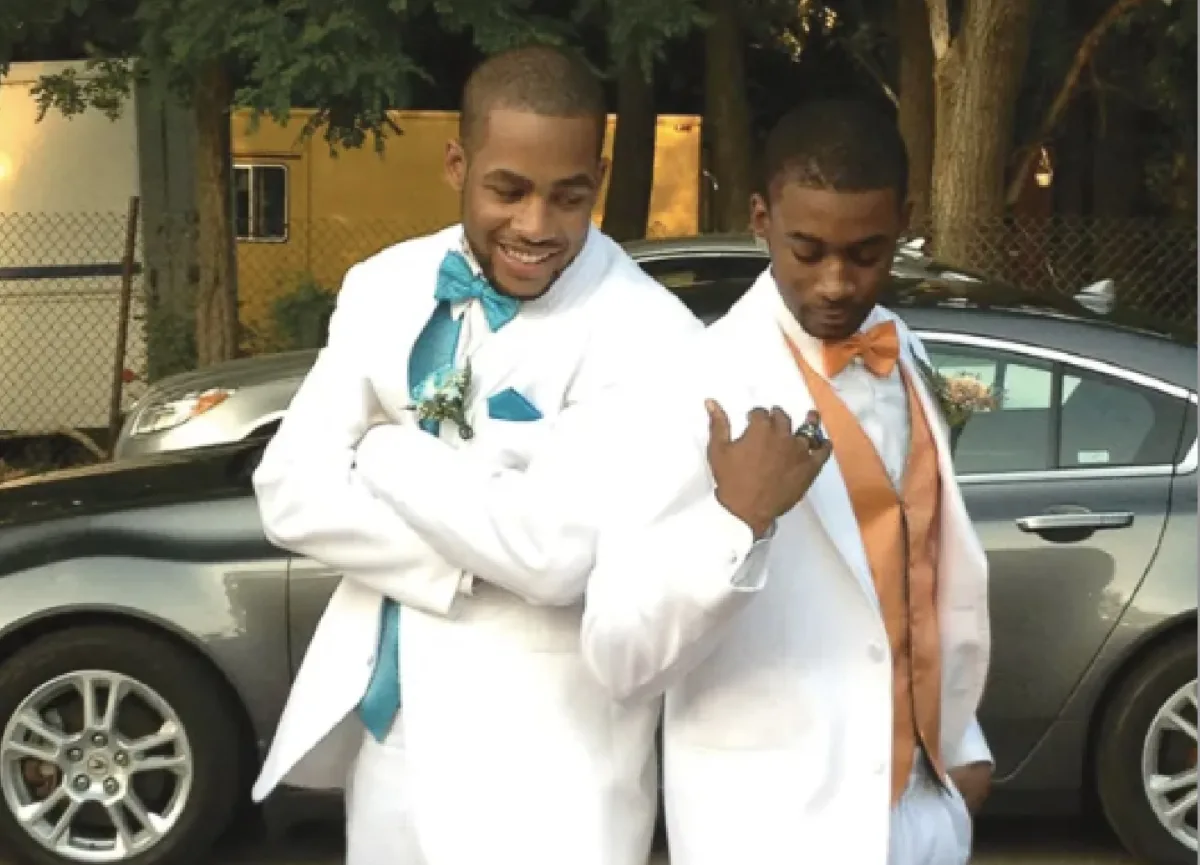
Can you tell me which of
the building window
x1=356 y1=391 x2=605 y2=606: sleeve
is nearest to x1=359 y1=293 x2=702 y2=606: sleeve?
x1=356 y1=391 x2=605 y2=606: sleeve

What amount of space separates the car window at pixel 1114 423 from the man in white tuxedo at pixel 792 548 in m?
3.28

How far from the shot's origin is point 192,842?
5.48 m

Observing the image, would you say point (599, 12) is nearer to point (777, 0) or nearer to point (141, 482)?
point (777, 0)

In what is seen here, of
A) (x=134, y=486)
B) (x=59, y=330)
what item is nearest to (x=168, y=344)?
(x=59, y=330)

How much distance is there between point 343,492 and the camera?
2.45 metres

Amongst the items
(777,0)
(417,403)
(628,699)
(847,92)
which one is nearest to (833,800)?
(628,699)

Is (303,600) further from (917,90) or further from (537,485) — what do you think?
(917,90)

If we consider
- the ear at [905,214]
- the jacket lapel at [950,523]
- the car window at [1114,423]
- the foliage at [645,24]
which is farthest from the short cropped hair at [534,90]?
the foliage at [645,24]

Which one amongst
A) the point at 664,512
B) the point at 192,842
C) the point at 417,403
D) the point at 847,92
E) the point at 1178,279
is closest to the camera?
the point at 664,512

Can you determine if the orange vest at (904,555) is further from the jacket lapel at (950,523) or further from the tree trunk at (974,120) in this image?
the tree trunk at (974,120)

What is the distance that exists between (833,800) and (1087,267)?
10.3 meters

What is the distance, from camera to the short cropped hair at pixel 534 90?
7.82ft

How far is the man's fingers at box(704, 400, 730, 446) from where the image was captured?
7.04 ft

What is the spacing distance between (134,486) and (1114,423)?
2.80 meters
